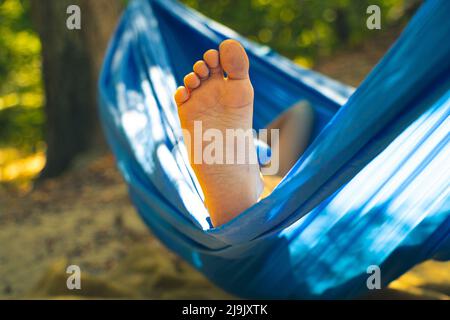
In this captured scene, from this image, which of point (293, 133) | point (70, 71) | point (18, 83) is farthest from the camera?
point (18, 83)

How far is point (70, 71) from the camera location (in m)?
3.09

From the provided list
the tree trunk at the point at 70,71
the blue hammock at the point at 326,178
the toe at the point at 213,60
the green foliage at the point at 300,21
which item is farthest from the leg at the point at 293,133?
the green foliage at the point at 300,21

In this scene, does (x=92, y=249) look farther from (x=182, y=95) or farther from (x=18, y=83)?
(x=18, y=83)

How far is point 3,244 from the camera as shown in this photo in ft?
8.16

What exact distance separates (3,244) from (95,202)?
48 centimetres

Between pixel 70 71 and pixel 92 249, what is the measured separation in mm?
1130

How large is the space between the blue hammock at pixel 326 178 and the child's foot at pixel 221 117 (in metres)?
0.06

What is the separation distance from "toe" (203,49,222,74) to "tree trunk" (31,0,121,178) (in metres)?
1.91

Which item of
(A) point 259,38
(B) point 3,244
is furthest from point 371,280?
(A) point 259,38

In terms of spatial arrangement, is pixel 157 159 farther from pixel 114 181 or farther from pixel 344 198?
pixel 114 181

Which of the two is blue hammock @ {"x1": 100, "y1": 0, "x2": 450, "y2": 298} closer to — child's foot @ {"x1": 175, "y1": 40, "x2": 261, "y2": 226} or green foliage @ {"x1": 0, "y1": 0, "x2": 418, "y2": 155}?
child's foot @ {"x1": 175, "y1": 40, "x2": 261, "y2": 226}

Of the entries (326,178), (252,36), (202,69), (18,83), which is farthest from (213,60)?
(18,83)

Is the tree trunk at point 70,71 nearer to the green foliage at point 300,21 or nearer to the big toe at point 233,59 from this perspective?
the green foliage at point 300,21

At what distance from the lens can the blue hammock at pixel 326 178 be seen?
3.38 feet
